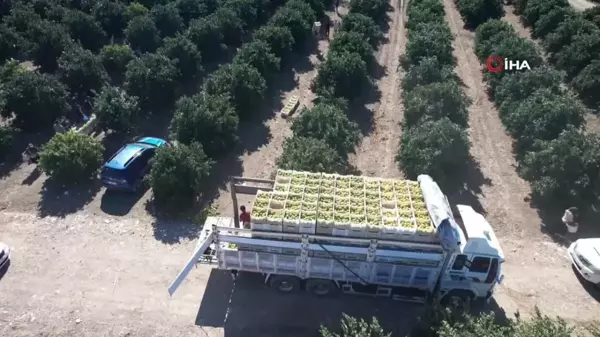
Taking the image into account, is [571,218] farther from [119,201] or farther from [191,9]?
[191,9]

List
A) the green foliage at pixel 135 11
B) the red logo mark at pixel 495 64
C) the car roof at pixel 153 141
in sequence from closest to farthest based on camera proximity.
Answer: the car roof at pixel 153 141, the red logo mark at pixel 495 64, the green foliage at pixel 135 11

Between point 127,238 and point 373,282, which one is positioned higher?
point 373,282

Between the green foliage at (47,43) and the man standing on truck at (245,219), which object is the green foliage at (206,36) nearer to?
the green foliage at (47,43)

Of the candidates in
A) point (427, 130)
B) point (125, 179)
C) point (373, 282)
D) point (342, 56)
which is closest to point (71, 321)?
point (125, 179)

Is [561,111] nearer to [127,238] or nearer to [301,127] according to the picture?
[301,127]

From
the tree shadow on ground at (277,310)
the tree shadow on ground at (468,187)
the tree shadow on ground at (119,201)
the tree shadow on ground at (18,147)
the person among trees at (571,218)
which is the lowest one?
the tree shadow on ground at (18,147)

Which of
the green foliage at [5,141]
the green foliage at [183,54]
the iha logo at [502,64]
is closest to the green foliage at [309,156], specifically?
the green foliage at [183,54]
